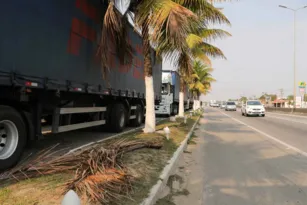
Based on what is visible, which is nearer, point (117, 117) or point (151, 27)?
point (151, 27)

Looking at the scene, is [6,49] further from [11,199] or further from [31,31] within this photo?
[11,199]

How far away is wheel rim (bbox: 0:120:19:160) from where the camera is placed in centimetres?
553

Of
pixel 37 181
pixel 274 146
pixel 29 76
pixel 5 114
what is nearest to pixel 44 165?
pixel 37 181

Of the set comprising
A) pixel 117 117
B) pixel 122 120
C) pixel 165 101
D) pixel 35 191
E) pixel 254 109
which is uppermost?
pixel 165 101

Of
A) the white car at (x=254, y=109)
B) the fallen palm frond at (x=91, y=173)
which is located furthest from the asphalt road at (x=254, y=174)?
the white car at (x=254, y=109)

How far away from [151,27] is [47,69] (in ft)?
12.4

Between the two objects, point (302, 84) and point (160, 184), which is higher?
point (302, 84)

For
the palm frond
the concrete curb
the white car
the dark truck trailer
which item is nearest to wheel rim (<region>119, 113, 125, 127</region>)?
the dark truck trailer

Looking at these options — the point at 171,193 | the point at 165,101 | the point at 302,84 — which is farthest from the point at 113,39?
the point at 302,84

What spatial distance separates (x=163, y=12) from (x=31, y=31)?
368 cm

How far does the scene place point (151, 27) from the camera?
9.22 m

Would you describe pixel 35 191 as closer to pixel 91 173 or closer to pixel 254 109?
pixel 91 173

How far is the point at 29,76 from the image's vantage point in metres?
5.82

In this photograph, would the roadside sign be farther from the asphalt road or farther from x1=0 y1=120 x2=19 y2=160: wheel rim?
x1=0 y1=120 x2=19 y2=160: wheel rim
